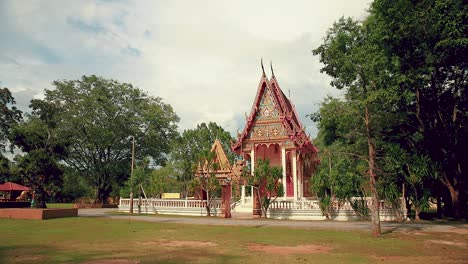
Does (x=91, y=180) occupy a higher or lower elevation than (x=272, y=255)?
higher

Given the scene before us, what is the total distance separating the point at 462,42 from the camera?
56.5 ft

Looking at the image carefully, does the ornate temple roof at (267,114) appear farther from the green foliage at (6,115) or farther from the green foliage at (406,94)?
A: the green foliage at (6,115)

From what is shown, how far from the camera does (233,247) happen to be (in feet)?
40.5

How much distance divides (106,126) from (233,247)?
38191 mm

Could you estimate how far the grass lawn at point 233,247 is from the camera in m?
9.99

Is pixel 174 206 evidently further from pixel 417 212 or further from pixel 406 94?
pixel 406 94

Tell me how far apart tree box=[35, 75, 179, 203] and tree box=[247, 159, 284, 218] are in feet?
85.9

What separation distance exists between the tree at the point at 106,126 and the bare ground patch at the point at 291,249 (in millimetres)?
36860

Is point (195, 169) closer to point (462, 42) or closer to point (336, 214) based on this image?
point (336, 214)

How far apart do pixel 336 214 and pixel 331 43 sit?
1224 centimetres

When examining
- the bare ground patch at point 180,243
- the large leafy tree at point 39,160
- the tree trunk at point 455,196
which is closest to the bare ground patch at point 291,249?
the bare ground patch at point 180,243

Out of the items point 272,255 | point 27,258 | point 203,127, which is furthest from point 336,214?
point 203,127

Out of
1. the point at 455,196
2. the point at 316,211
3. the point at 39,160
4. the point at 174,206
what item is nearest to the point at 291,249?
the point at 316,211

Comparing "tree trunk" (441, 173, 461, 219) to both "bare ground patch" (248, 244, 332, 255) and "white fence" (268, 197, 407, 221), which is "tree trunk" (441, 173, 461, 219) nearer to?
"white fence" (268, 197, 407, 221)
